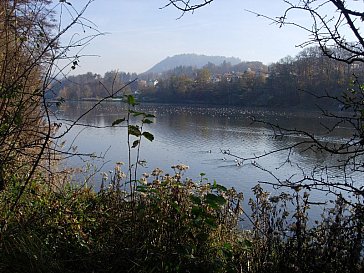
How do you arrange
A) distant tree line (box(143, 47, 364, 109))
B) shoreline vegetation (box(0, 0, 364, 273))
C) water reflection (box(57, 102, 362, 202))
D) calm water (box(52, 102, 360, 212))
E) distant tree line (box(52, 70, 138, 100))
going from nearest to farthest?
shoreline vegetation (box(0, 0, 364, 273))
distant tree line (box(52, 70, 138, 100))
calm water (box(52, 102, 360, 212))
water reflection (box(57, 102, 362, 202))
distant tree line (box(143, 47, 364, 109))

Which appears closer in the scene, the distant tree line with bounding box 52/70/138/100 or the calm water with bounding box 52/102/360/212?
the distant tree line with bounding box 52/70/138/100

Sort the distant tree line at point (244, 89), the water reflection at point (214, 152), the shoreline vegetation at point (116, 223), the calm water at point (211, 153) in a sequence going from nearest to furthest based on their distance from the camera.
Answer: the shoreline vegetation at point (116, 223) → the calm water at point (211, 153) → the water reflection at point (214, 152) → the distant tree line at point (244, 89)

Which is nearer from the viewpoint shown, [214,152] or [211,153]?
[211,153]

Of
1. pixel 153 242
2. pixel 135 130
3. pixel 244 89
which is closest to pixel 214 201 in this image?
pixel 153 242

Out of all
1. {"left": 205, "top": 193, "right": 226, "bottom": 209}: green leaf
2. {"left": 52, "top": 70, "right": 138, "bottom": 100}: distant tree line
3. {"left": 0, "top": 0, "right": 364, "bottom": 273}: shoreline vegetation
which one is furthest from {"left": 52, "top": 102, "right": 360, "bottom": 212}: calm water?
{"left": 205, "top": 193, "right": 226, "bottom": 209}: green leaf

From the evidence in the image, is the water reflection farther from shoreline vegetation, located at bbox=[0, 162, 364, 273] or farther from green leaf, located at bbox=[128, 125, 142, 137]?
green leaf, located at bbox=[128, 125, 142, 137]

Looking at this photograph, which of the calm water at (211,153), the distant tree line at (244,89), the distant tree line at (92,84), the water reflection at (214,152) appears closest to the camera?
the distant tree line at (92,84)

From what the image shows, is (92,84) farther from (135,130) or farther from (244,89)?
(244,89)

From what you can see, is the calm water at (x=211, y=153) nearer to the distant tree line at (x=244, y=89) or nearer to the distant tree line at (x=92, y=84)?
the distant tree line at (x=92, y=84)

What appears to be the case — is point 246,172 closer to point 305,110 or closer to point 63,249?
point 63,249

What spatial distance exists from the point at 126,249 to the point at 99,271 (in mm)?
232

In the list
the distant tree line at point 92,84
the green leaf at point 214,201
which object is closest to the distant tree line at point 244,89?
the distant tree line at point 92,84

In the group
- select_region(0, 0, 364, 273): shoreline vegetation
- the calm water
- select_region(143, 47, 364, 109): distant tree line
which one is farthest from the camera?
select_region(143, 47, 364, 109): distant tree line

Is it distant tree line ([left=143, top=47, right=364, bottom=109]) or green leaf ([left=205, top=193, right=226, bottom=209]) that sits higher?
distant tree line ([left=143, top=47, right=364, bottom=109])
